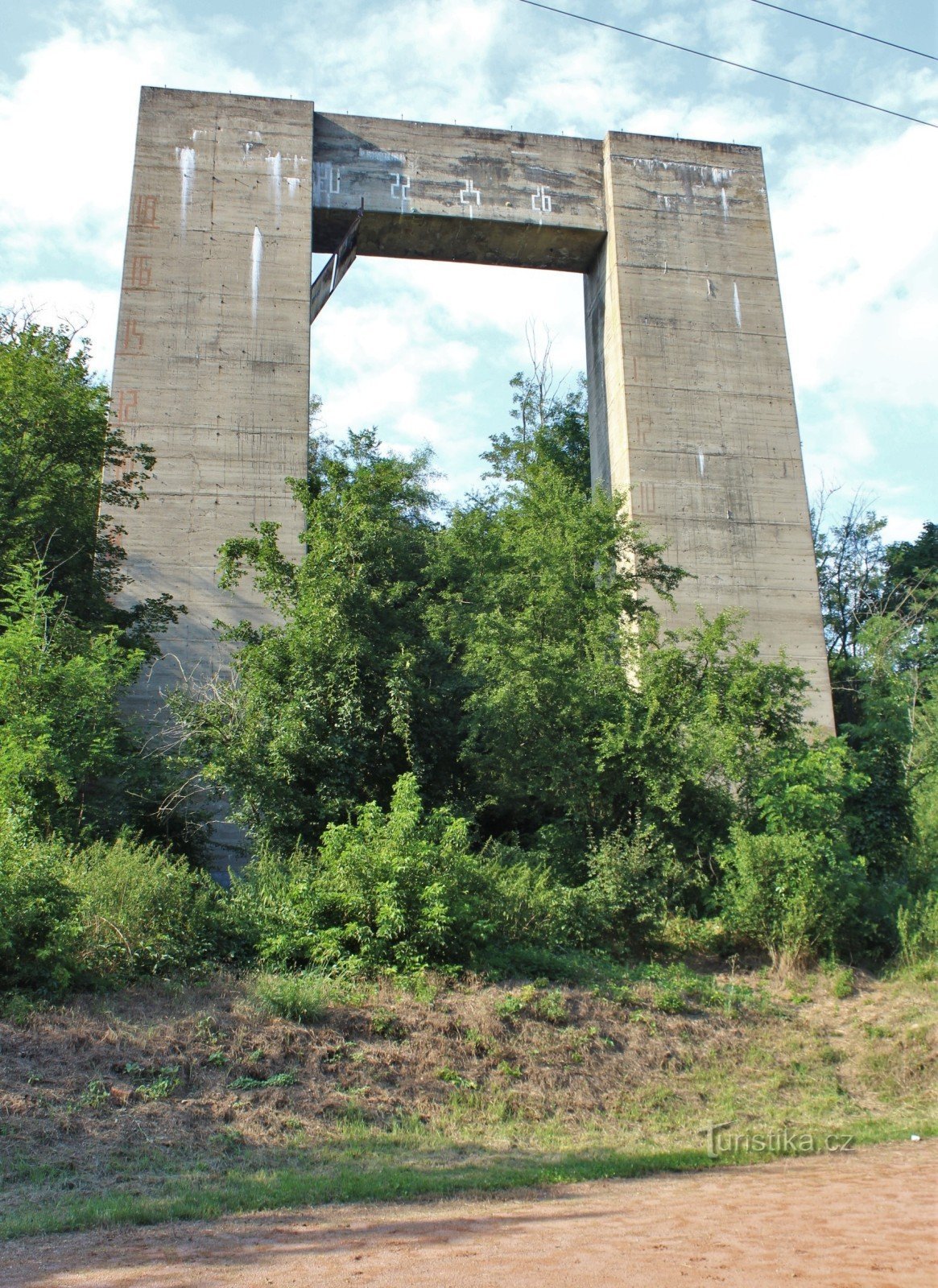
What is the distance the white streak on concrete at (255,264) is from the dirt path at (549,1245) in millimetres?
20663

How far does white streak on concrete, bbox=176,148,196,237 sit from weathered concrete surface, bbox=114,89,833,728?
0.18ft

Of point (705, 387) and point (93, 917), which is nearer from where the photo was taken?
point (93, 917)

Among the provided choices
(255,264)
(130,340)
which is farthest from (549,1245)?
(255,264)

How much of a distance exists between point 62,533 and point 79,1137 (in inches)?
532

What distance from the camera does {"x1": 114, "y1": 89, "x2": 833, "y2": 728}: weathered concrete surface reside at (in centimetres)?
2294

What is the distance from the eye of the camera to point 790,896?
48.8 ft

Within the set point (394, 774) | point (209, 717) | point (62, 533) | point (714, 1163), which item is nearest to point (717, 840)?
point (394, 774)

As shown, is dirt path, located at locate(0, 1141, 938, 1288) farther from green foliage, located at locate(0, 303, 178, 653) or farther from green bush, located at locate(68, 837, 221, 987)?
green foliage, located at locate(0, 303, 178, 653)

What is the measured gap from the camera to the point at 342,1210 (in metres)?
7.43

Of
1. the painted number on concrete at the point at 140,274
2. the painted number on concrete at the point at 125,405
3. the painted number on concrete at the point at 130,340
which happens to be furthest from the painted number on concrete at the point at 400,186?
the painted number on concrete at the point at 125,405

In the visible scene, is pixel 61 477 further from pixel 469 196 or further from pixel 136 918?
pixel 469 196

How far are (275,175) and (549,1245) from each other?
24.2 meters

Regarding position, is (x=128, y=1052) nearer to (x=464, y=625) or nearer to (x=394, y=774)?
(x=394, y=774)

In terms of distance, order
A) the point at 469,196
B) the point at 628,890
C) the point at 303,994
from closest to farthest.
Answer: the point at 303,994, the point at 628,890, the point at 469,196
